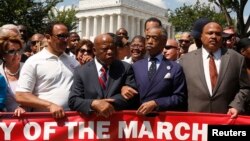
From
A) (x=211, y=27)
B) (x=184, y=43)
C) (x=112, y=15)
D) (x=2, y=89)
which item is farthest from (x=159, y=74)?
(x=112, y=15)

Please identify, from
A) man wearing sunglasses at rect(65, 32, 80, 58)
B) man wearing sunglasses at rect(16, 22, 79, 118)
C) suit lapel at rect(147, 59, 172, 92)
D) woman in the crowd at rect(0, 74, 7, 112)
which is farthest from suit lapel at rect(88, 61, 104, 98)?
man wearing sunglasses at rect(65, 32, 80, 58)

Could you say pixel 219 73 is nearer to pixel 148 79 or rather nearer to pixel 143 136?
pixel 148 79

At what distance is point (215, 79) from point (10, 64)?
2.60m

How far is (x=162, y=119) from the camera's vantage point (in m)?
5.09

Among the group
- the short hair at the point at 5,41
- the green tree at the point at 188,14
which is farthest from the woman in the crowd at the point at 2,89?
the green tree at the point at 188,14

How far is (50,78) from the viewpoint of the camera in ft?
17.0

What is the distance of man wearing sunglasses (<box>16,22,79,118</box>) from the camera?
4.98m

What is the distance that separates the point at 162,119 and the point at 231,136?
82cm

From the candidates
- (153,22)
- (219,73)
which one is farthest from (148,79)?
(153,22)

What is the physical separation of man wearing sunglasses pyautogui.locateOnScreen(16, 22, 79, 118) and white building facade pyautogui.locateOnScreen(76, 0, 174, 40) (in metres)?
86.0

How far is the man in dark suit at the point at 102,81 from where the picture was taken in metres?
4.83

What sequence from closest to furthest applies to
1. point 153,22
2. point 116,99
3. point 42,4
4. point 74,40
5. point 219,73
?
point 116,99, point 219,73, point 153,22, point 74,40, point 42,4

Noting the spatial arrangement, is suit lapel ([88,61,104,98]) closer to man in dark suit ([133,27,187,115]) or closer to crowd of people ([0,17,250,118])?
crowd of people ([0,17,250,118])

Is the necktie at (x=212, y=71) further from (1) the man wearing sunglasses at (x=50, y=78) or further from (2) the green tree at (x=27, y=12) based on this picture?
(2) the green tree at (x=27, y=12)
